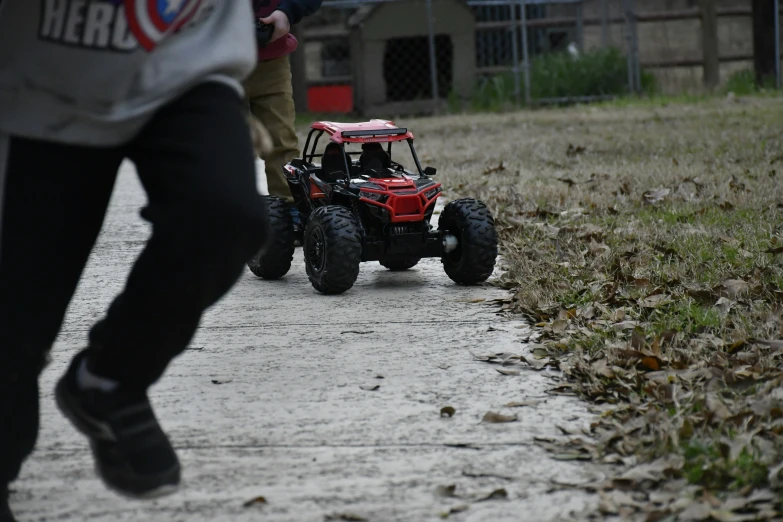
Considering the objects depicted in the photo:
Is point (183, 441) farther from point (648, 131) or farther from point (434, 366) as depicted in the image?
point (648, 131)

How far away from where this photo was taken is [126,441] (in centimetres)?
204

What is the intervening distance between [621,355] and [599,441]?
704 mm

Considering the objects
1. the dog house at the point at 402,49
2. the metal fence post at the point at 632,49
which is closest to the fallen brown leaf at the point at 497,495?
the dog house at the point at 402,49

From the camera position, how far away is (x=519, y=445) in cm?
275

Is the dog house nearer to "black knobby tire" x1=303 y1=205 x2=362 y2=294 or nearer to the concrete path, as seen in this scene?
"black knobby tire" x1=303 y1=205 x2=362 y2=294

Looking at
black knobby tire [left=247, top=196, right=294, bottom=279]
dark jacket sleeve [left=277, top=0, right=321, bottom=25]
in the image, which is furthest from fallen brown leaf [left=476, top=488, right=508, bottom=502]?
dark jacket sleeve [left=277, top=0, right=321, bottom=25]

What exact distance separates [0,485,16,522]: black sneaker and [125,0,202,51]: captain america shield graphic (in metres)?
0.90

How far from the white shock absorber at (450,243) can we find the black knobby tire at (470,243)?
2 cm

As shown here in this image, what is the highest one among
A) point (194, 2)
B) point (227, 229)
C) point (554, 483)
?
point (194, 2)

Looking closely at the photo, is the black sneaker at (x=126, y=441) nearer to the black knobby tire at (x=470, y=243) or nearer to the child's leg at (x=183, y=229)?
the child's leg at (x=183, y=229)

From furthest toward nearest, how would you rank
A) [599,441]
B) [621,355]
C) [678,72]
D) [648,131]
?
[678,72] < [648,131] < [621,355] < [599,441]

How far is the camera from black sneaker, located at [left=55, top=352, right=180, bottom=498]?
2.04 m

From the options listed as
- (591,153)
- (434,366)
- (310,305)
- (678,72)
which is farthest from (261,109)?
(678,72)

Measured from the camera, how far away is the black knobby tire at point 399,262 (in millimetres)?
4750
